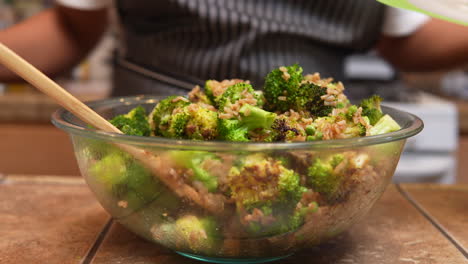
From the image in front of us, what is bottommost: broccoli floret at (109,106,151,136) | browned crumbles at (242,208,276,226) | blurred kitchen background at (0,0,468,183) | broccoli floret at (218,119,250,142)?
blurred kitchen background at (0,0,468,183)

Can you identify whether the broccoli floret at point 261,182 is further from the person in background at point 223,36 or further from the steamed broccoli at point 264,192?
the person in background at point 223,36

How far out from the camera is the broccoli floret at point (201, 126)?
60 centimetres

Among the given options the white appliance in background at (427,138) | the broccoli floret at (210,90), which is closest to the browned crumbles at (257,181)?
the broccoli floret at (210,90)

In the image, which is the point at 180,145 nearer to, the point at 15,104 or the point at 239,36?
the point at 239,36

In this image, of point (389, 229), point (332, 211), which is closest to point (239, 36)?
point (389, 229)

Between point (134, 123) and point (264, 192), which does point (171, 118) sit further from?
point (264, 192)

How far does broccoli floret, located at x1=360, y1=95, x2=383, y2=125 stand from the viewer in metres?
0.69

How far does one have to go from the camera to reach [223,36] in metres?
1.28

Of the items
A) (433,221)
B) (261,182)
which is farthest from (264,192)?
(433,221)

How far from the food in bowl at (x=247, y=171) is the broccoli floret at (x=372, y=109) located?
2cm

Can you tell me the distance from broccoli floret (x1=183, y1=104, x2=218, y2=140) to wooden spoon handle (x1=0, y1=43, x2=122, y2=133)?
9 centimetres

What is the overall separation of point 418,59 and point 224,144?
1.18 meters

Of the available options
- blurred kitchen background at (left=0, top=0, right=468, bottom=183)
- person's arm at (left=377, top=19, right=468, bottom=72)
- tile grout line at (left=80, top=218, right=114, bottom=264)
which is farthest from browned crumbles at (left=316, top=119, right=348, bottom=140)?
blurred kitchen background at (left=0, top=0, right=468, bottom=183)

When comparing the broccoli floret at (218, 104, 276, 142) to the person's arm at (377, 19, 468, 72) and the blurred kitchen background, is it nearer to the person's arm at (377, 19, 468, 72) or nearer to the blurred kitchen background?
the person's arm at (377, 19, 468, 72)
